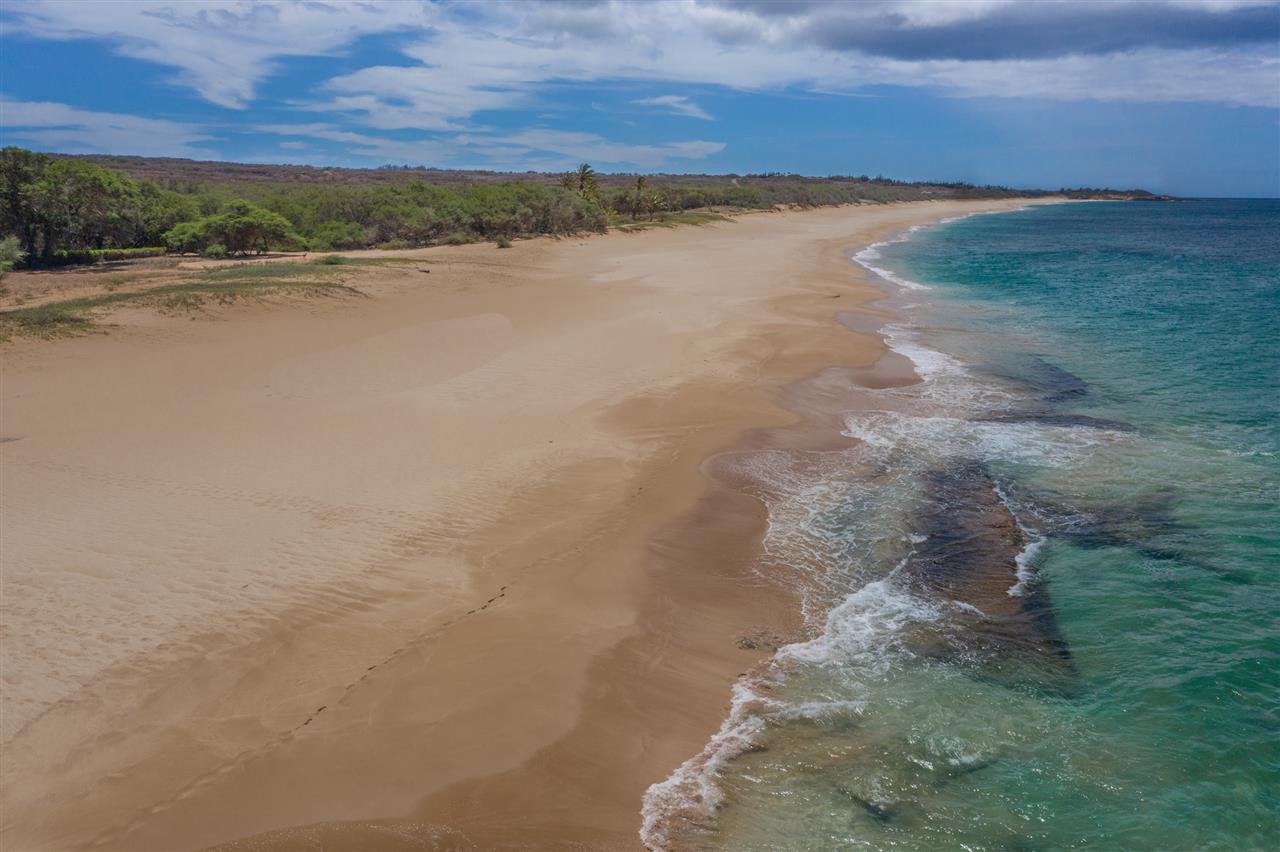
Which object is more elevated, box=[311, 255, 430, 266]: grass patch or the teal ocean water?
box=[311, 255, 430, 266]: grass patch

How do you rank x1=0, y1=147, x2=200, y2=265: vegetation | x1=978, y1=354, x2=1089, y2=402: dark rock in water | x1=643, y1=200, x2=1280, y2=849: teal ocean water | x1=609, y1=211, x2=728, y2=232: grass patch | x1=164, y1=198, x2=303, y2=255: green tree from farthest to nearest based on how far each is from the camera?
x1=609, y1=211, x2=728, y2=232: grass patch < x1=164, y1=198, x2=303, y2=255: green tree < x1=0, y1=147, x2=200, y2=265: vegetation < x1=978, y1=354, x2=1089, y2=402: dark rock in water < x1=643, y1=200, x2=1280, y2=849: teal ocean water

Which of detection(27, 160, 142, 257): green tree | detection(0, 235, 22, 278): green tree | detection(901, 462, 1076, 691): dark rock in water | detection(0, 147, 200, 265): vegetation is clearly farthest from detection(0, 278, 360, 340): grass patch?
detection(901, 462, 1076, 691): dark rock in water

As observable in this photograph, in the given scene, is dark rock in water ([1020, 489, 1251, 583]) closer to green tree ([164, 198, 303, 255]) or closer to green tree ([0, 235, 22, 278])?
green tree ([0, 235, 22, 278])

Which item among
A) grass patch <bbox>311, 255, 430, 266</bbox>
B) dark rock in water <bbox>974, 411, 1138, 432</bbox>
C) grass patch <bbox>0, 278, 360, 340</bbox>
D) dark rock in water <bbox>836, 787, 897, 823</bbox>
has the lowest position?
dark rock in water <bbox>836, 787, 897, 823</bbox>

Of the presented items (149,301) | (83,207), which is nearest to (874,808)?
(149,301)

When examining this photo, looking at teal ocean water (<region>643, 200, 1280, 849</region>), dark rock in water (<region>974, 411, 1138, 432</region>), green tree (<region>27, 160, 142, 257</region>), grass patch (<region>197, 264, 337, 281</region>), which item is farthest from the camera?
green tree (<region>27, 160, 142, 257</region>)

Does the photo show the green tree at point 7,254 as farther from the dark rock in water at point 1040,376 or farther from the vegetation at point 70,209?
the dark rock in water at point 1040,376

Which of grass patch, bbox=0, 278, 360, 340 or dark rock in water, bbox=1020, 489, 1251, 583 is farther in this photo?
grass patch, bbox=0, 278, 360, 340
